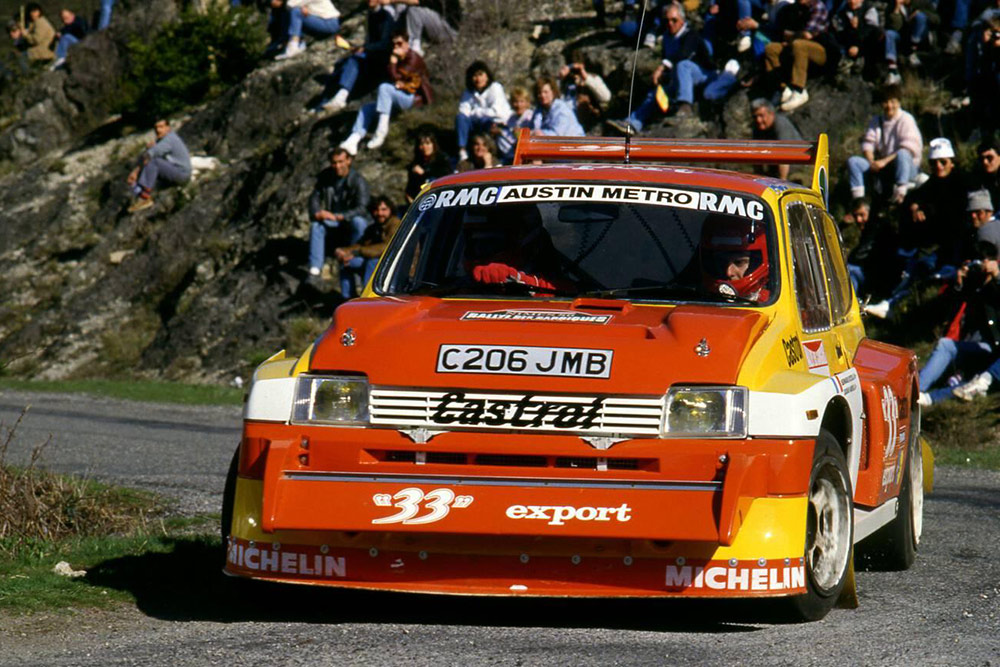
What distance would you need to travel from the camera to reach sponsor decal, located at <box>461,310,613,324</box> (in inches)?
254

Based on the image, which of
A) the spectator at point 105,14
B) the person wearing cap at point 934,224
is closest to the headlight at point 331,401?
the person wearing cap at point 934,224

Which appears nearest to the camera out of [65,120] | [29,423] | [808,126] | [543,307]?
[543,307]

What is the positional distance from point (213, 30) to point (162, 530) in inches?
912

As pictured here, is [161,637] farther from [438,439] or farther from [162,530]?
[162,530]

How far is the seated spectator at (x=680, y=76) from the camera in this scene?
814 inches

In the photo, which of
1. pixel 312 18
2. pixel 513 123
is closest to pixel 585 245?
pixel 513 123

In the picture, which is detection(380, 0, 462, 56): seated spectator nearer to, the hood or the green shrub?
the green shrub

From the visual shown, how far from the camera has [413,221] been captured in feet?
25.6

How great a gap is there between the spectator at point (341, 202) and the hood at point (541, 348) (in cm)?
1302

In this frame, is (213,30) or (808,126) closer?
(808,126)

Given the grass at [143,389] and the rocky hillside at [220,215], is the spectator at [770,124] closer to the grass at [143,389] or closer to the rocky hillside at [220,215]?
the rocky hillside at [220,215]

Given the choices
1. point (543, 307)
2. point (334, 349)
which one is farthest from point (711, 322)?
point (334, 349)

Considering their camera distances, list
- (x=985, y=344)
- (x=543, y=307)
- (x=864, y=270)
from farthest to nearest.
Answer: (x=864, y=270) < (x=985, y=344) < (x=543, y=307)

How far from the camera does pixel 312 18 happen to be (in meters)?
28.1
